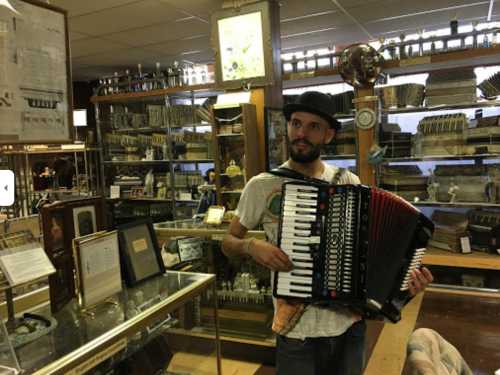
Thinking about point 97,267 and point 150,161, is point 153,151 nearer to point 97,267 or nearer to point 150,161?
point 150,161

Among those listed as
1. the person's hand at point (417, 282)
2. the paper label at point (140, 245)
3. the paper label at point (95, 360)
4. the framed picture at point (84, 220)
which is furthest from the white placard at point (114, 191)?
the person's hand at point (417, 282)

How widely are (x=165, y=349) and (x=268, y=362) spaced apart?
128 centimetres

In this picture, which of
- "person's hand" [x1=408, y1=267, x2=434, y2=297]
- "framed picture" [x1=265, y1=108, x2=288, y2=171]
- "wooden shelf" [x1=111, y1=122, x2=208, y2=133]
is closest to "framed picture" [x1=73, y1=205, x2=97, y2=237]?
"person's hand" [x1=408, y1=267, x2=434, y2=297]

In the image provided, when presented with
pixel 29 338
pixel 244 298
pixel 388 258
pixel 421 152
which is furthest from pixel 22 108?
pixel 421 152

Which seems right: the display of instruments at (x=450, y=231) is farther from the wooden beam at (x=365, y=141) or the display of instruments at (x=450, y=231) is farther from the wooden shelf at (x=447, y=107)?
the wooden shelf at (x=447, y=107)

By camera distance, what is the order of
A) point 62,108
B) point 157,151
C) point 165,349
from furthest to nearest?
point 157,151 < point 165,349 < point 62,108

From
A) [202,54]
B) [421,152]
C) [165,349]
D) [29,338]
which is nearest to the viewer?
[29,338]

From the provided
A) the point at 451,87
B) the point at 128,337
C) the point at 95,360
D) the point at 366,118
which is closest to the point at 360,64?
the point at 366,118

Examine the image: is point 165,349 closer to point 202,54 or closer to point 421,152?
point 421,152

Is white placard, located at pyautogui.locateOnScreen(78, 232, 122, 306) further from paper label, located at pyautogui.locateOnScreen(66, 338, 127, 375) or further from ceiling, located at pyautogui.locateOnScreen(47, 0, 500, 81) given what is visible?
ceiling, located at pyautogui.locateOnScreen(47, 0, 500, 81)

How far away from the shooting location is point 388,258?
1521mm

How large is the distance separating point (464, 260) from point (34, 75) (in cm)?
346

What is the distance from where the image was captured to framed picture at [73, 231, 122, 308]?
1.34 metres

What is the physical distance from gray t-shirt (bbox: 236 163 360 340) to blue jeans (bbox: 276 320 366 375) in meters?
0.04
